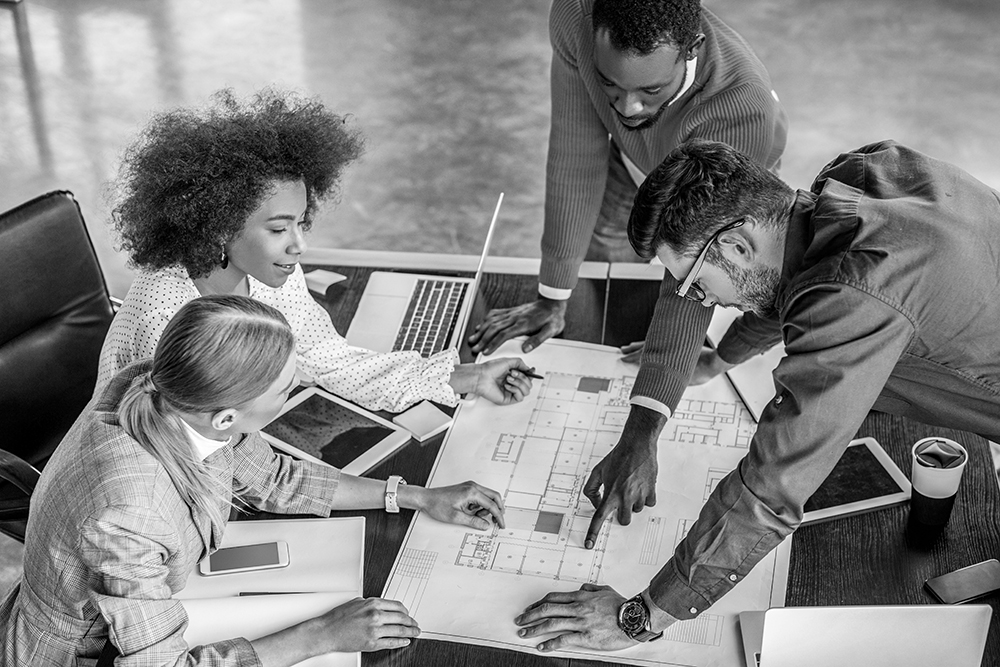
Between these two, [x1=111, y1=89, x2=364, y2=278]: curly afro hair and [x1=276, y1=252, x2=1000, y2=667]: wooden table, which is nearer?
[x1=276, y1=252, x2=1000, y2=667]: wooden table

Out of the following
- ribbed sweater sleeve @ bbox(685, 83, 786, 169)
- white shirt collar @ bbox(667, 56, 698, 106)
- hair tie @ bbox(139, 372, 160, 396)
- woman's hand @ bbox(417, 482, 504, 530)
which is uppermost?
white shirt collar @ bbox(667, 56, 698, 106)

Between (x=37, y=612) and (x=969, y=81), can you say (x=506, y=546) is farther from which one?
(x=969, y=81)

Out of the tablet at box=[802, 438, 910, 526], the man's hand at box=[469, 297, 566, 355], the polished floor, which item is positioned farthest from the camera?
the polished floor

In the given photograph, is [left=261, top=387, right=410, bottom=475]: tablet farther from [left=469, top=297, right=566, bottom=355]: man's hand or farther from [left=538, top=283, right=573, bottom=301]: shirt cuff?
[left=538, top=283, right=573, bottom=301]: shirt cuff

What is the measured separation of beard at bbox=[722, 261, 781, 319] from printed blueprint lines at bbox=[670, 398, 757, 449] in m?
0.37

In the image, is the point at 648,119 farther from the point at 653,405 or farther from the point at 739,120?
the point at 653,405

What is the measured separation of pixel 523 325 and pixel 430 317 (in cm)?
22

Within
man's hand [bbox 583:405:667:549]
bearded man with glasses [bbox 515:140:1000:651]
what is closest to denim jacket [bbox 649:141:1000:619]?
bearded man with glasses [bbox 515:140:1000:651]

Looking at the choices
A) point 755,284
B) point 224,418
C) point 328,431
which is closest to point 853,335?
point 755,284

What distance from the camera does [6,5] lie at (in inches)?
250

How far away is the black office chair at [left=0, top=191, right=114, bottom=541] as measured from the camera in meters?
2.10

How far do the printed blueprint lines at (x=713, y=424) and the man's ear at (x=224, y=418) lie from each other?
83 cm

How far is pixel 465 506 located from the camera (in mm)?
1813

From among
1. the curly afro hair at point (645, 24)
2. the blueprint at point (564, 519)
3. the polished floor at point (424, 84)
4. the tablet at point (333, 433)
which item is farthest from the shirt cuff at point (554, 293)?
the polished floor at point (424, 84)
